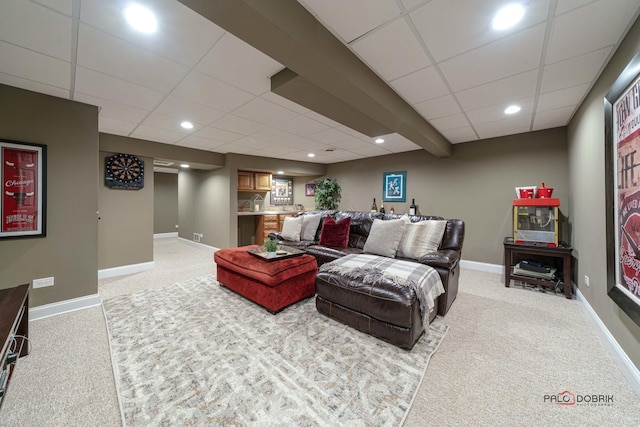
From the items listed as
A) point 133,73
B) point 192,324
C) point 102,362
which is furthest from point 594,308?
point 133,73

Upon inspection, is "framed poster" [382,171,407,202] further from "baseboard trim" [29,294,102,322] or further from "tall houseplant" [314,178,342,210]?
"baseboard trim" [29,294,102,322]

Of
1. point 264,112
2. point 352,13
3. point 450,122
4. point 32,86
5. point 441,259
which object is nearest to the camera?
point 352,13

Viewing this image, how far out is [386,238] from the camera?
126 inches

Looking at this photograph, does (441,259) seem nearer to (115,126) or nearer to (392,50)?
(392,50)

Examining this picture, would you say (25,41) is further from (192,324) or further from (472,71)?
(472,71)

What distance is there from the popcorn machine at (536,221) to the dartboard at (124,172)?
20.0 feet

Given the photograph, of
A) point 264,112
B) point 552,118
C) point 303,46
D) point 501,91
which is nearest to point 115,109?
point 264,112

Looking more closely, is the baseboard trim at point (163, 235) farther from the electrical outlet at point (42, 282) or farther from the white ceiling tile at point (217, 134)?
the electrical outlet at point (42, 282)

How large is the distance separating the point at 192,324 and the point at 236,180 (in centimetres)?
364

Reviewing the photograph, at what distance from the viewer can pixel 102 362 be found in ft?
6.00

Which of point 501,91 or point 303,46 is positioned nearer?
point 303,46

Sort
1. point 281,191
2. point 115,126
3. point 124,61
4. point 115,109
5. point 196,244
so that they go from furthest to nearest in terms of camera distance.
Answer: point 281,191 → point 196,244 → point 115,126 → point 115,109 → point 124,61

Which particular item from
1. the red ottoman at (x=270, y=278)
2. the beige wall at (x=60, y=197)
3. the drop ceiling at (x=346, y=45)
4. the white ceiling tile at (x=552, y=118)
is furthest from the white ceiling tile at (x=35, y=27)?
the white ceiling tile at (x=552, y=118)

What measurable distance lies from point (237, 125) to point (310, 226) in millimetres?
2006
